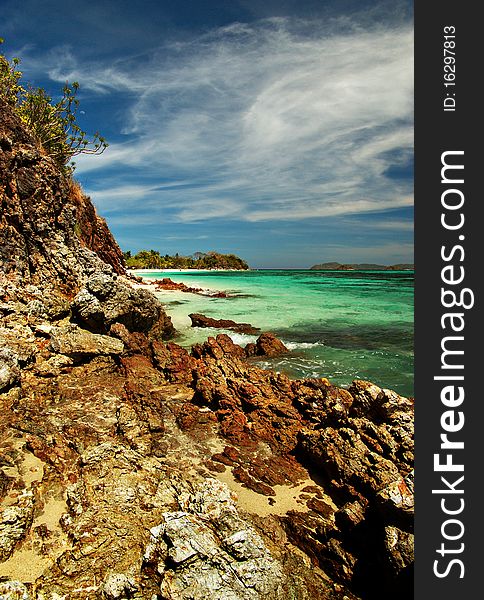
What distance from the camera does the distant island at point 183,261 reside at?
108475mm

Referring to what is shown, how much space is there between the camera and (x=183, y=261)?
132 metres

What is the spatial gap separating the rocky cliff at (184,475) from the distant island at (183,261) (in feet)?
245

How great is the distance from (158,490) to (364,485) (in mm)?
3023

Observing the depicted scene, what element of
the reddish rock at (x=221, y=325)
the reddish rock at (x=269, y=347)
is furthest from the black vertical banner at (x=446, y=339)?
the reddish rock at (x=221, y=325)

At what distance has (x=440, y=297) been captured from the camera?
12.1 ft

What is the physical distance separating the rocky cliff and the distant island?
2944 inches

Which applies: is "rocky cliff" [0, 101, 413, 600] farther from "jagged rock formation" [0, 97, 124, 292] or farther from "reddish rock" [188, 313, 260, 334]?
"reddish rock" [188, 313, 260, 334]

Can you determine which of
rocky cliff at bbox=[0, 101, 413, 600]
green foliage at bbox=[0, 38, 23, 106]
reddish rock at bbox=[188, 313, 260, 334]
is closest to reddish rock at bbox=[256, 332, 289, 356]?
rocky cliff at bbox=[0, 101, 413, 600]

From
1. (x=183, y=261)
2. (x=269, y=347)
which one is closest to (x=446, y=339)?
(x=269, y=347)

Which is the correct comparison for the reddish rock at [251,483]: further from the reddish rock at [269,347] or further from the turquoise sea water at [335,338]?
the reddish rock at [269,347]

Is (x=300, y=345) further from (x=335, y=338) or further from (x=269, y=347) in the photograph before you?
(x=335, y=338)

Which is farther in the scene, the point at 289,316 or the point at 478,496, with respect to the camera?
the point at 289,316

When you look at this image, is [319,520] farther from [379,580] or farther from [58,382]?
[58,382]

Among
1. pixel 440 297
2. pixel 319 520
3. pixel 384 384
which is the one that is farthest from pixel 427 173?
pixel 384 384
